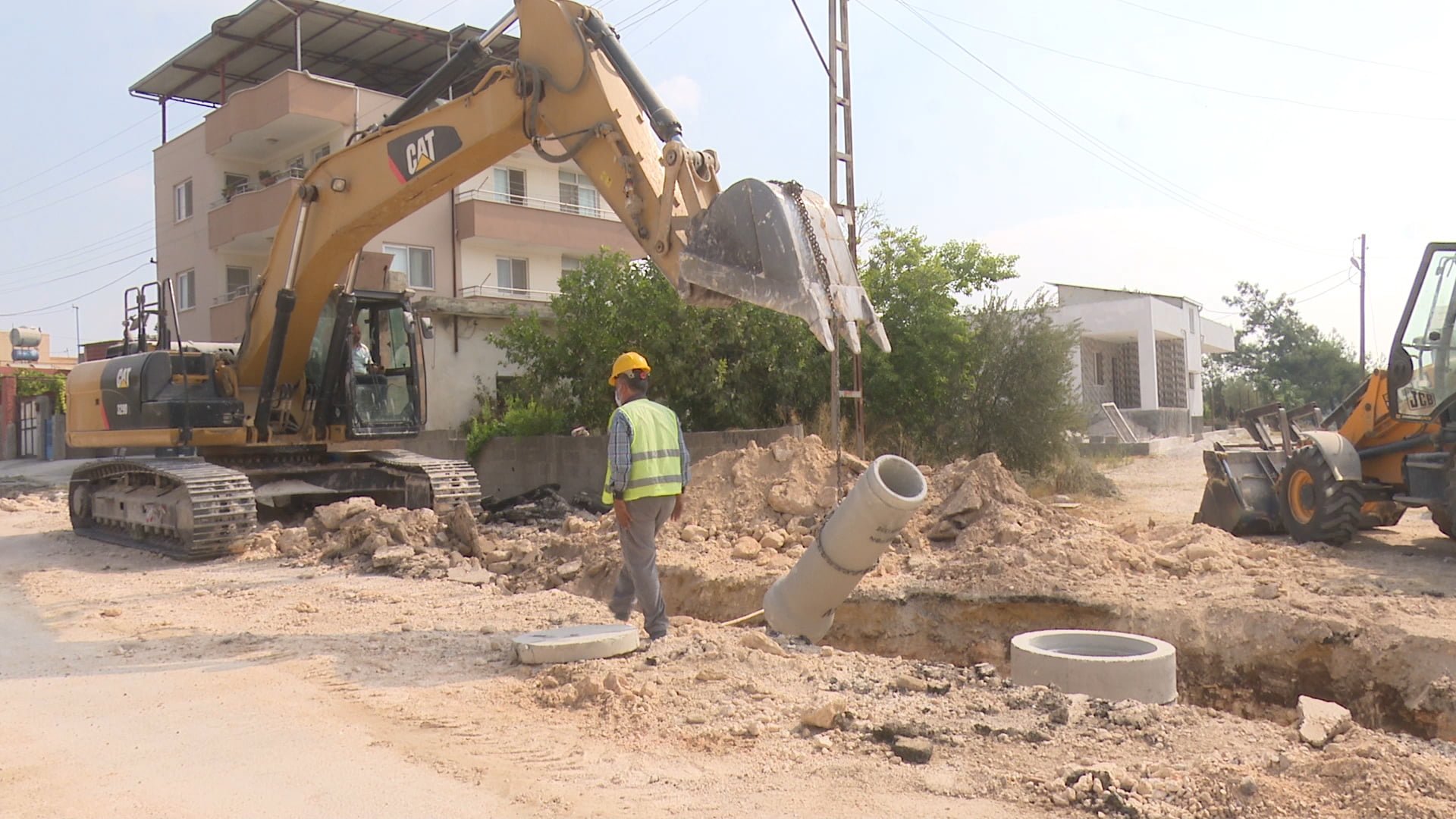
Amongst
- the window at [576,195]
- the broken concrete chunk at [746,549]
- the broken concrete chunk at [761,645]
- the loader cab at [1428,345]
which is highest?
the window at [576,195]

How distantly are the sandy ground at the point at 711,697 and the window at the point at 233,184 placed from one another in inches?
784

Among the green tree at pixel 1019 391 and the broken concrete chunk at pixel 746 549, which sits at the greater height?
the green tree at pixel 1019 391

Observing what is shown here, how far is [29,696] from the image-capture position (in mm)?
5633

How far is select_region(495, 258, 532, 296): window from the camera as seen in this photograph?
2719 cm

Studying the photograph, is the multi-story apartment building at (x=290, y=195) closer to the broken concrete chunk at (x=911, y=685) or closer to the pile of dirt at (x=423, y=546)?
the pile of dirt at (x=423, y=546)

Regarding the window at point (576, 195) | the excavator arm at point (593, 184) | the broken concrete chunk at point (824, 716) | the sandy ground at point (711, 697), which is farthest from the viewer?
the window at point (576, 195)

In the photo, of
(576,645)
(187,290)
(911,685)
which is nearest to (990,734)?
(911,685)

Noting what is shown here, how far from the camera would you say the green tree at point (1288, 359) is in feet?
166

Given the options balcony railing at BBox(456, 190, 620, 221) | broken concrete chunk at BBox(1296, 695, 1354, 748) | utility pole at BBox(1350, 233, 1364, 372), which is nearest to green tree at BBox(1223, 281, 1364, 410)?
utility pole at BBox(1350, 233, 1364, 372)

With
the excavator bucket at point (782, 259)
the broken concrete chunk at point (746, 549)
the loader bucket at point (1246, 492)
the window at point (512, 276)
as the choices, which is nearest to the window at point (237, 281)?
the window at point (512, 276)

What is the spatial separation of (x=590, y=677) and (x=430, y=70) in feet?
94.0

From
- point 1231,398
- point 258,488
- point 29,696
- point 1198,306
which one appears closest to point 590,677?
point 29,696

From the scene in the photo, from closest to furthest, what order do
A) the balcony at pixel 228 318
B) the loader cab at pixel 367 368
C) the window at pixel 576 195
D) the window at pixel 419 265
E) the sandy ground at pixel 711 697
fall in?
the sandy ground at pixel 711 697
the loader cab at pixel 367 368
the window at pixel 419 265
the balcony at pixel 228 318
the window at pixel 576 195

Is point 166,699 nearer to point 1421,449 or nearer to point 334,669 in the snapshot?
point 334,669
